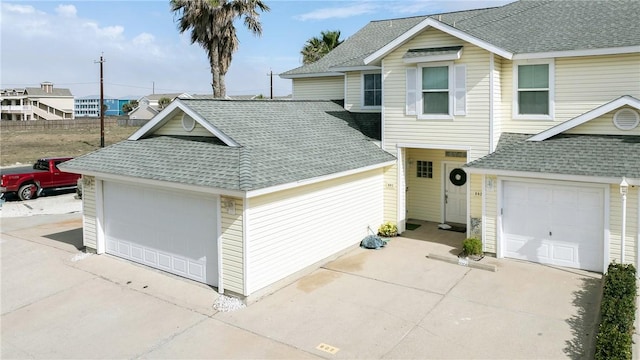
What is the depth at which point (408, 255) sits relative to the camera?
1343 centimetres

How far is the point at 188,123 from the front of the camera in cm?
1310

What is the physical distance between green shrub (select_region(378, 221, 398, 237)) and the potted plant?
8.93 ft

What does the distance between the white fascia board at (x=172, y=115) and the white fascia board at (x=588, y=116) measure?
8186 mm

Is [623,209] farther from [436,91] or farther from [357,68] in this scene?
[357,68]

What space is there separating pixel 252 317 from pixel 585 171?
830cm

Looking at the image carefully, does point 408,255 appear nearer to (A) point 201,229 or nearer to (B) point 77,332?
(A) point 201,229

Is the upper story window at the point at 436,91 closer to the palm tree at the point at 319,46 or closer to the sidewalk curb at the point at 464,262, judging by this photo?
the sidewalk curb at the point at 464,262

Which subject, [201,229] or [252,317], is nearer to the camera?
[252,317]

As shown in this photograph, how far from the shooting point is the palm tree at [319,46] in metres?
37.1

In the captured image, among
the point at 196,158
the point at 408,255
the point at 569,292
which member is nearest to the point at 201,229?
the point at 196,158

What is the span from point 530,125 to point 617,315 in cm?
690

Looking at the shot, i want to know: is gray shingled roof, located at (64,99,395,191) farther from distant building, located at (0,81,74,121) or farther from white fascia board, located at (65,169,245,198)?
distant building, located at (0,81,74,121)

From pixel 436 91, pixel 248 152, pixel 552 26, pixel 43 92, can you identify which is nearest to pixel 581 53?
pixel 552 26

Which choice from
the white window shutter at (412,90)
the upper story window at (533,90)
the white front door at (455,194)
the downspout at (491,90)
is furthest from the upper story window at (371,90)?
the upper story window at (533,90)
